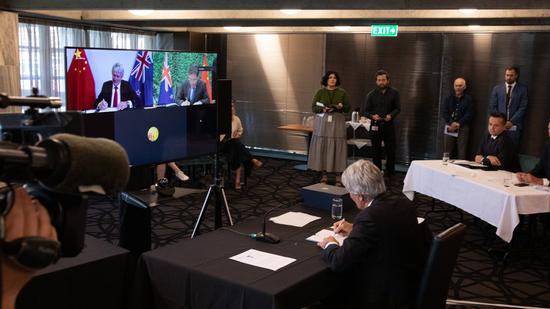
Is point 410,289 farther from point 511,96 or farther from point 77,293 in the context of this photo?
point 511,96

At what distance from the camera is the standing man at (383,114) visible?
8.88m

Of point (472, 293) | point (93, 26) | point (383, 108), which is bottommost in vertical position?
point (472, 293)

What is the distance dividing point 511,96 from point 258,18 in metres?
3.83

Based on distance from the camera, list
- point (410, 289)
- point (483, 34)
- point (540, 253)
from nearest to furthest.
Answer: point (410, 289), point (540, 253), point (483, 34)

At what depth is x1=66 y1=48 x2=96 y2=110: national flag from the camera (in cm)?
402

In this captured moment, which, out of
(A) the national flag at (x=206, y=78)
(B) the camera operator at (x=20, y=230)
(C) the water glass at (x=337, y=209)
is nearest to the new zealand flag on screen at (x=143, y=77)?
(A) the national flag at (x=206, y=78)

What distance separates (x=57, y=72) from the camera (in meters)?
8.73

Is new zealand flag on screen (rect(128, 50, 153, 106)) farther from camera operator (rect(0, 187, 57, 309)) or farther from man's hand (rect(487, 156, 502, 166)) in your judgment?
man's hand (rect(487, 156, 502, 166))

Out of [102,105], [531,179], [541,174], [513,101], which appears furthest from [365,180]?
[513,101]

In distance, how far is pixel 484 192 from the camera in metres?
5.02

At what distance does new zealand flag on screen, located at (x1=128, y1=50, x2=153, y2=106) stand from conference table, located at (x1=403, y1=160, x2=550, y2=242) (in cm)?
287

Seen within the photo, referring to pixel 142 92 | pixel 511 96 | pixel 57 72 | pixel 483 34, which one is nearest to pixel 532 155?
pixel 511 96

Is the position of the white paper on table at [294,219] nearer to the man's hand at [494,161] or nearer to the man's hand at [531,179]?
the man's hand at [531,179]

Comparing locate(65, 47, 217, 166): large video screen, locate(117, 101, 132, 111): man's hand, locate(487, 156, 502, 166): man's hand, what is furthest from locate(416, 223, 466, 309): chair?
locate(487, 156, 502, 166): man's hand
